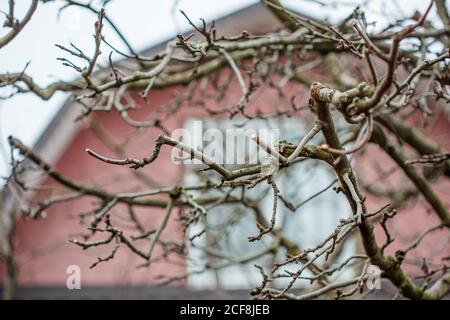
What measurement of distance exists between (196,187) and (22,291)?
256 inches

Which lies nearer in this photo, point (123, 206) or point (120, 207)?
point (120, 207)

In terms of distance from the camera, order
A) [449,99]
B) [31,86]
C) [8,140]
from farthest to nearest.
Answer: [8,140], [31,86], [449,99]

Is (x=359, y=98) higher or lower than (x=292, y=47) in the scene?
lower

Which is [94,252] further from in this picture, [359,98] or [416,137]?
[359,98]

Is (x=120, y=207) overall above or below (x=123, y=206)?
below

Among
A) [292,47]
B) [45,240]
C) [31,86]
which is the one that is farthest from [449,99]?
[45,240]

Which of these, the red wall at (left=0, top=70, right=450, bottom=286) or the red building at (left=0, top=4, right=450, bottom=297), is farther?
the red wall at (left=0, top=70, right=450, bottom=286)

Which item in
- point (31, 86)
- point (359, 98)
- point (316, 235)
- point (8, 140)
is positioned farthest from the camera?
point (316, 235)

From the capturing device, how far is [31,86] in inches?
156

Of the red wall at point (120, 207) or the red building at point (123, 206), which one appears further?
the red wall at point (120, 207)
